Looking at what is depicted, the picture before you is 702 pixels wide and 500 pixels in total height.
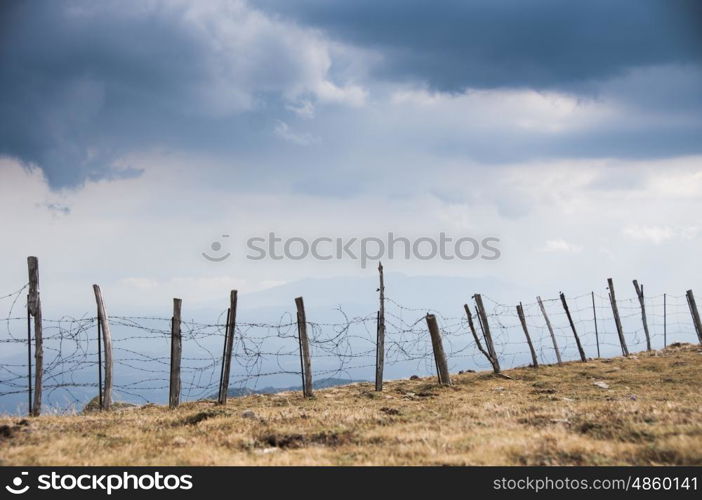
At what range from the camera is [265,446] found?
8.42m

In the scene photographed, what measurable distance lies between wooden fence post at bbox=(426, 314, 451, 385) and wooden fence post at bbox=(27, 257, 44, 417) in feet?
43.3

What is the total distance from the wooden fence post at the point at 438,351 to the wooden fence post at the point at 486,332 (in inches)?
131

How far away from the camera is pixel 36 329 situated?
1461 cm

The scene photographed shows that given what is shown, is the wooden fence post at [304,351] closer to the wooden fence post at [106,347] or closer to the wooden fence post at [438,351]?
the wooden fence post at [438,351]

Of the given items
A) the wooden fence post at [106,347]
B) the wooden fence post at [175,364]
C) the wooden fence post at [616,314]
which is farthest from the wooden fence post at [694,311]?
the wooden fence post at [106,347]

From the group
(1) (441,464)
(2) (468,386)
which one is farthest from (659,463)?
(2) (468,386)

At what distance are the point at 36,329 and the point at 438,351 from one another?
547 inches

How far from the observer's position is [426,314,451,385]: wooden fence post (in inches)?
803

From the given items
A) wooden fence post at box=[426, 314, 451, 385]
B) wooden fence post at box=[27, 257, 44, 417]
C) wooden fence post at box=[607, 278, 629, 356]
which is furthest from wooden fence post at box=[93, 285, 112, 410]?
wooden fence post at box=[607, 278, 629, 356]

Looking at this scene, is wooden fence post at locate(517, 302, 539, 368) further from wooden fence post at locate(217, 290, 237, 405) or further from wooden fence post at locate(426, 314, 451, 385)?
wooden fence post at locate(217, 290, 237, 405)
